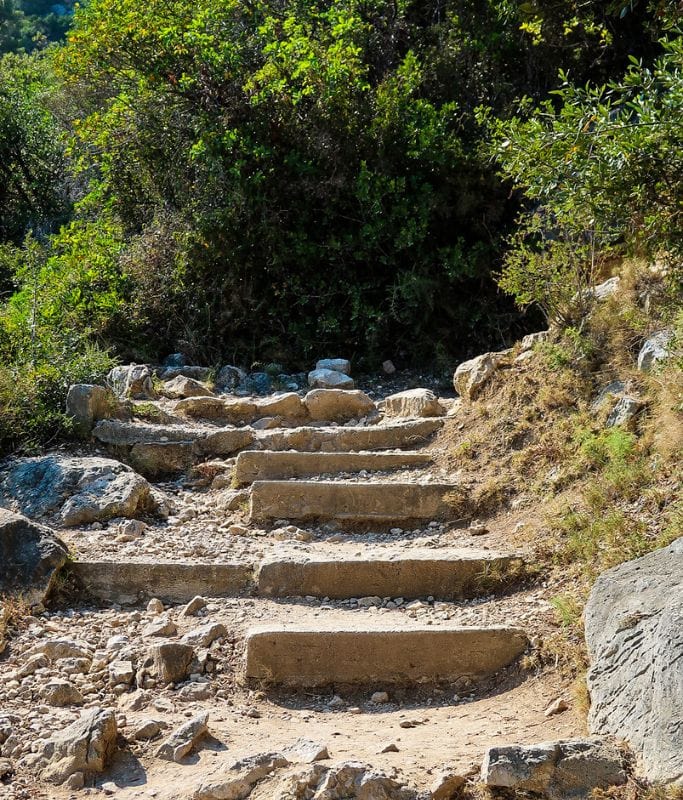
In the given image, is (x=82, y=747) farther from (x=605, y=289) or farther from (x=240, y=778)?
(x=605, y=289)

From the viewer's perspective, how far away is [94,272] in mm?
8352

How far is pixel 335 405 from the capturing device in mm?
7102

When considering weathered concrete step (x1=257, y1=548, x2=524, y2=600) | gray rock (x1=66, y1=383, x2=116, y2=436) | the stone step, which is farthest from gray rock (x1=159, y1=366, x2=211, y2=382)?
weathered concrete step (x1=257, y1=548, x2=524, y2=600)

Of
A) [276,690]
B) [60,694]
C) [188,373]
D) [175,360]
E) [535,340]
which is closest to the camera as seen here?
[60,694]

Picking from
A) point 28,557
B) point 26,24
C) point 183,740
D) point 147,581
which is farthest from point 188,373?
→ point 26,24

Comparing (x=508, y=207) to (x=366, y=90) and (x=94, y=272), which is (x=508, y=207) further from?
(x=94, y=272)

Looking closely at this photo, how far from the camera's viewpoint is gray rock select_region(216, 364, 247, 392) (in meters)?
7.93

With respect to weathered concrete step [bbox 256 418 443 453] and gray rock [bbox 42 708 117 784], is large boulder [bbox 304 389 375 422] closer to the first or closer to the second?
weathered concrete step [bbox 256 418 443 453]

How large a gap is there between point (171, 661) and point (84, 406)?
283 centimetres

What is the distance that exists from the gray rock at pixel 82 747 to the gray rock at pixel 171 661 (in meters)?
0.51

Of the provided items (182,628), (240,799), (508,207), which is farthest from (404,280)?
(240,799)

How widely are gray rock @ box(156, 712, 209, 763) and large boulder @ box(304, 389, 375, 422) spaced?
370cm

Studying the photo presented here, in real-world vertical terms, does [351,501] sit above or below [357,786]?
above

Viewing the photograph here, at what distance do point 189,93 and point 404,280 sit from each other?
292 centimetres
